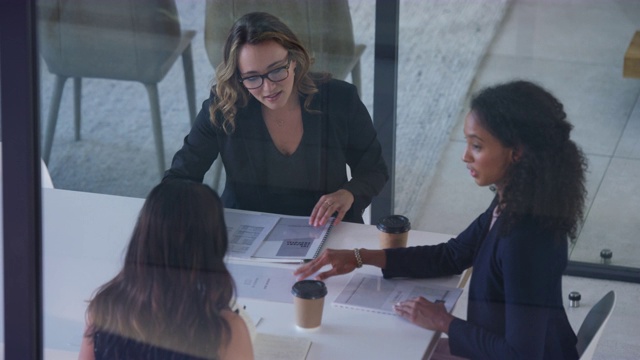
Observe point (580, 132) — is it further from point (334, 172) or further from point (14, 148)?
point (14, 148)

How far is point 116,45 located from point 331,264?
0.65 metres

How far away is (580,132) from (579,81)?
86 mm

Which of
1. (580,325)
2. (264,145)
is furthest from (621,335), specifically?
(264,145)

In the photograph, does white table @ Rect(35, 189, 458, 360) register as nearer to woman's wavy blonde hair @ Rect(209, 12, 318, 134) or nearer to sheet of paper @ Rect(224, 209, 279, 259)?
sheet of paper @ Rect(224, 209, 279, 259)

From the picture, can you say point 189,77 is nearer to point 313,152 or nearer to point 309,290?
point 313,152

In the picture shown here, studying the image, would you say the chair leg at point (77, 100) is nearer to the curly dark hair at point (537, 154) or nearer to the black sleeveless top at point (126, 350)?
the black sleeveless top at point (126, 350)

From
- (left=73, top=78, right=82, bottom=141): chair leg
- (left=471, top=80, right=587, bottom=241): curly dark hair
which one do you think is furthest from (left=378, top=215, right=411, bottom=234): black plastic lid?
(left=73, top=78, right=82, bottom=141): chair leg

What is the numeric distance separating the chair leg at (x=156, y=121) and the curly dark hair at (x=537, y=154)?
0.60 meters

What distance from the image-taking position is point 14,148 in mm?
1868

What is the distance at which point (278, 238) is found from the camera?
7.43 ft

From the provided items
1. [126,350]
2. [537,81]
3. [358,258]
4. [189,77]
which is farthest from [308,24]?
[126,350]

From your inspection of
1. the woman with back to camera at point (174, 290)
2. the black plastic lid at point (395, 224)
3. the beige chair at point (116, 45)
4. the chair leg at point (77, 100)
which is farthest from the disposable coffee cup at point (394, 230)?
the chair leg at point (77, 100)

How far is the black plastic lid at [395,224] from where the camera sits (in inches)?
79.8

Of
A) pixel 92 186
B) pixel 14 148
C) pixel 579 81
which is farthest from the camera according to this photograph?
pixel 92 186
